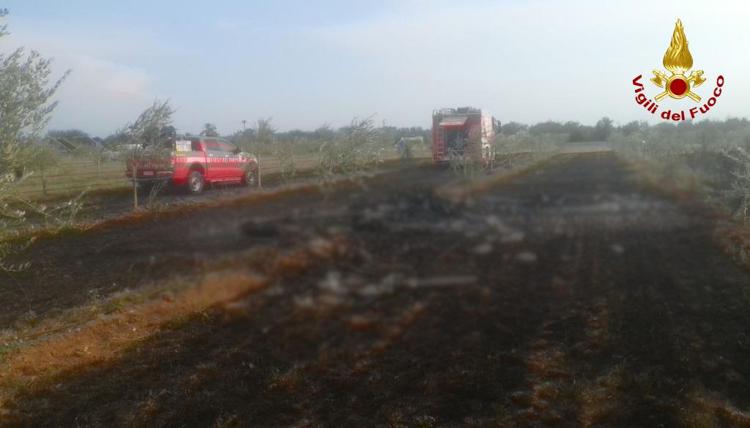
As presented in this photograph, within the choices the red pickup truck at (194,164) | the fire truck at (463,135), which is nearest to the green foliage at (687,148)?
the fire truck at (463,135)

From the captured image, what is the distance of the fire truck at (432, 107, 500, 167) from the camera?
1975cm

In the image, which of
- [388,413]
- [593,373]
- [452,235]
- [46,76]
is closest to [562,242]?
[452,235]

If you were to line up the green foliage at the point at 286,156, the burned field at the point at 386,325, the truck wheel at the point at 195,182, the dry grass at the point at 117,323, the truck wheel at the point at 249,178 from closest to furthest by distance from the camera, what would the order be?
the burned field at the point at 386,325, the dry grass at the point at 117,323, the truck wheel at the point at 195,182, the green foliage at the point at 286,156, the truck wheel at the point at 249,178

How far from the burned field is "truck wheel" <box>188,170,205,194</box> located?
19.7ft

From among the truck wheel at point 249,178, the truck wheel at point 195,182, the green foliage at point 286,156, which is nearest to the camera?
the truck wheel at point 195,182

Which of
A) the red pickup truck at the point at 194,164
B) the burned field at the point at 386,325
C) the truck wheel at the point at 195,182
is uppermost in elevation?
the red pickup truck at the point at 194,164

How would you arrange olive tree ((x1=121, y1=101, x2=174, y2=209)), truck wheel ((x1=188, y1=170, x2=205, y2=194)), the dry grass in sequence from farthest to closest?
truck wheel ((x1=188, y1=170, x2=205, y2=194)) < olive tree ((x1=121, y1=101, x2=174, y2=209)) < the dry grass

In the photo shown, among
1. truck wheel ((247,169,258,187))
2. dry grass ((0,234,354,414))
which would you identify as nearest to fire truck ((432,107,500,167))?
truck wheel ((247,169,258,187))

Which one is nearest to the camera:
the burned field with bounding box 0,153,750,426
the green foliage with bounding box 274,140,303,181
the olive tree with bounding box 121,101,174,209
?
the burned field with bounding box 0,153,750,426

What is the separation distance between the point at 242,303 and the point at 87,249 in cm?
504

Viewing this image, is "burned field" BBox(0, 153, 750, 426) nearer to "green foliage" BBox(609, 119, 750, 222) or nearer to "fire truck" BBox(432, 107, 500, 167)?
"green foliage" BBox(609, 119, 750, 222)

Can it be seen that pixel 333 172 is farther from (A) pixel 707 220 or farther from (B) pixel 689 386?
(B) pixel 689 386

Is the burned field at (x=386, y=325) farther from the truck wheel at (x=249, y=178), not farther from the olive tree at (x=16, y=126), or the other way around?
the truck wheel at (x=249, y=178)

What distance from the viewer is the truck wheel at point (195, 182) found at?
16.9 meters
